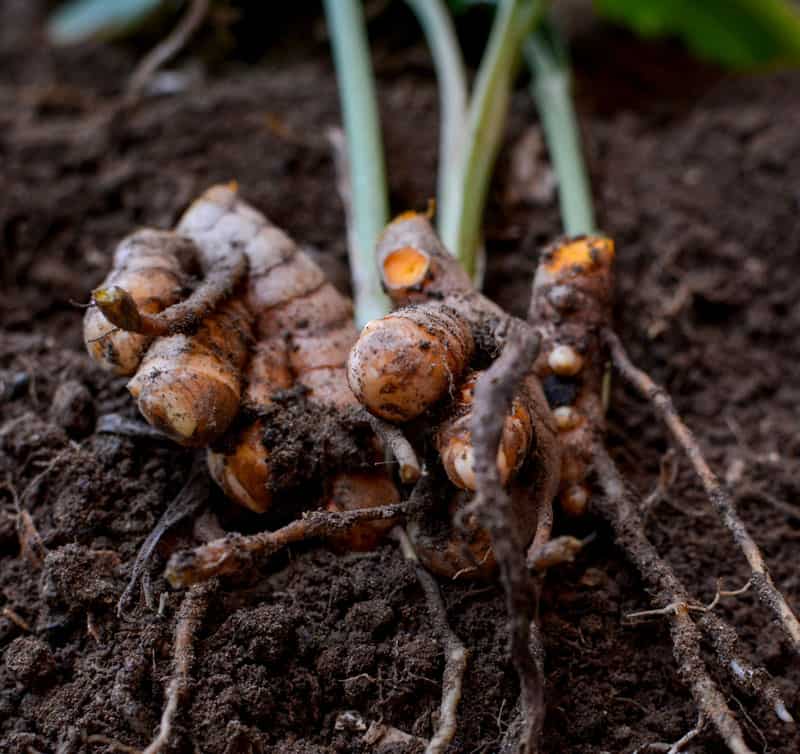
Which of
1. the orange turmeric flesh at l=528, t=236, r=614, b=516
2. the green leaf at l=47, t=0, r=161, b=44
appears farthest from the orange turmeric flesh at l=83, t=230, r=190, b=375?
the green leaf at l=47, t=0, r=161, b=44

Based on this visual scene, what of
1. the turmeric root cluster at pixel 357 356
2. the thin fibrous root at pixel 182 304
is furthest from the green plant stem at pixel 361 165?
the thin fibrous root at pixel 182 304

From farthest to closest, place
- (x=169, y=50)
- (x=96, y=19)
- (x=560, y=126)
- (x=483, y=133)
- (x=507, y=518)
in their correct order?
1. (x=96, y=19)
2. (x=169, y=50)
3. (x=560, y=126)
4. (x=483, y=133)
5. (x=507, y=518)

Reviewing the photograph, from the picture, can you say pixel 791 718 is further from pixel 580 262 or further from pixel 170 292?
pixel 170 292

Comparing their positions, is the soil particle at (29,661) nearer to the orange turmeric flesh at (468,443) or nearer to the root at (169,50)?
the orange turmeric flesh at (468,443)

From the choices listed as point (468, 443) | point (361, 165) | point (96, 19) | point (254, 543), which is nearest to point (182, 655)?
point (254, 543)

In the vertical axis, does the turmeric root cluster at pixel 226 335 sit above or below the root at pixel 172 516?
above

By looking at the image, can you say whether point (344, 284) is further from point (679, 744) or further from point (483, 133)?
point (679, 744)
